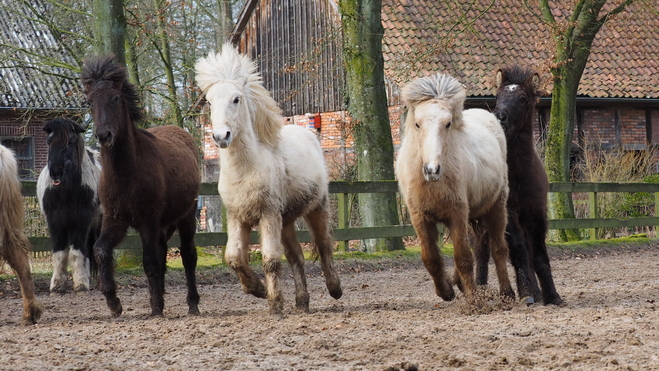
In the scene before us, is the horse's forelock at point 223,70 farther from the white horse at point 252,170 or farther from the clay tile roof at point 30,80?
the clay tile roof at point 30,80

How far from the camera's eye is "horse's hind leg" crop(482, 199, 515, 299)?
8078 millimetres

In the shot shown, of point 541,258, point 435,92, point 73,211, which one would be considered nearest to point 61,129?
point 73,211

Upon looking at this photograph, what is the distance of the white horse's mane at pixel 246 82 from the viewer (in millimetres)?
7676

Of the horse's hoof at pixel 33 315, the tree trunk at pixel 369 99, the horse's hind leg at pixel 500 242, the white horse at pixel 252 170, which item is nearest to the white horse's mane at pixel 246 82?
the white horse at pixel 252 170

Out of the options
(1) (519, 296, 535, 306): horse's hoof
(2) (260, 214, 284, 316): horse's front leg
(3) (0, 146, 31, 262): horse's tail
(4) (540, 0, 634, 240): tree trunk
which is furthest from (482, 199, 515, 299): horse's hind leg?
(4) (540, 0, 634, 240): tree trunk

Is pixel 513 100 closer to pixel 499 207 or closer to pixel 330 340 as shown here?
pixel 499 207

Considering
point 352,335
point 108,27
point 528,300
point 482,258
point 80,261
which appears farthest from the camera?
point 108,27

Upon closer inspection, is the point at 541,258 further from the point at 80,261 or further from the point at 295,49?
the point at 295,49

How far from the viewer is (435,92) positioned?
24.6 ft

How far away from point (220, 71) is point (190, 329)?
2417 millimetres

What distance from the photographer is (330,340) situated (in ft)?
19.6

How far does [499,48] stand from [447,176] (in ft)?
63.7

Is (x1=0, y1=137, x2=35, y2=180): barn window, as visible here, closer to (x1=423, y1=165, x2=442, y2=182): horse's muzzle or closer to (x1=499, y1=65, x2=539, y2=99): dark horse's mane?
(x1=499, y1=65, x2=539, y2=99): dark horse's mane

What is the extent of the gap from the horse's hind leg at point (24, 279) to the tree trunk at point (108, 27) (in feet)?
16.9
